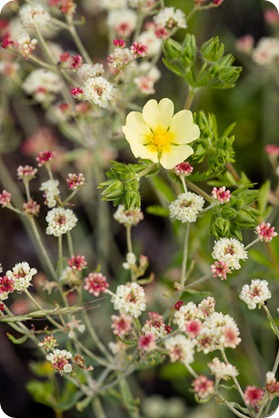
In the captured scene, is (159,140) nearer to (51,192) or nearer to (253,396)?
(51,192)

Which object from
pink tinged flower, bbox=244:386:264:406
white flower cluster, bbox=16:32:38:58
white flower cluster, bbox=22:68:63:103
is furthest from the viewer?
white flower cluster, bbox=22:68:63:103

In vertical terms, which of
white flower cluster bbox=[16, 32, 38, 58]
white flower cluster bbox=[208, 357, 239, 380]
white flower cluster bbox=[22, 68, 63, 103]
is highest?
white flower cluster bbox=[16, 32, 38, 58]

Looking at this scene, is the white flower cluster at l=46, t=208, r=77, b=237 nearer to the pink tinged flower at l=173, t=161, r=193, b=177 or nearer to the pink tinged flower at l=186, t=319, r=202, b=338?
the pink tinged flower at l=173, t=161, r=193, b=177

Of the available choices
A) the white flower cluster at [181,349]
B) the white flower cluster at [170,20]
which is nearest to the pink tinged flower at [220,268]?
the white flower cluster at [181,349]

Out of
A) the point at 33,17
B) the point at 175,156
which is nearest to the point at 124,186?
the point at 175,156

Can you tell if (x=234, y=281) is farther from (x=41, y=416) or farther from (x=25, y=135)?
(x=25, y=135)

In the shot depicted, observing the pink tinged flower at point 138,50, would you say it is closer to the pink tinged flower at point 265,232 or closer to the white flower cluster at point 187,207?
the white flower cluster at point 187,207

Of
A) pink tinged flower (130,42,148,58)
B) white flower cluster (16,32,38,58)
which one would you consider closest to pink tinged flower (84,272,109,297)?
pink tinged flower (130,42,148,58)
